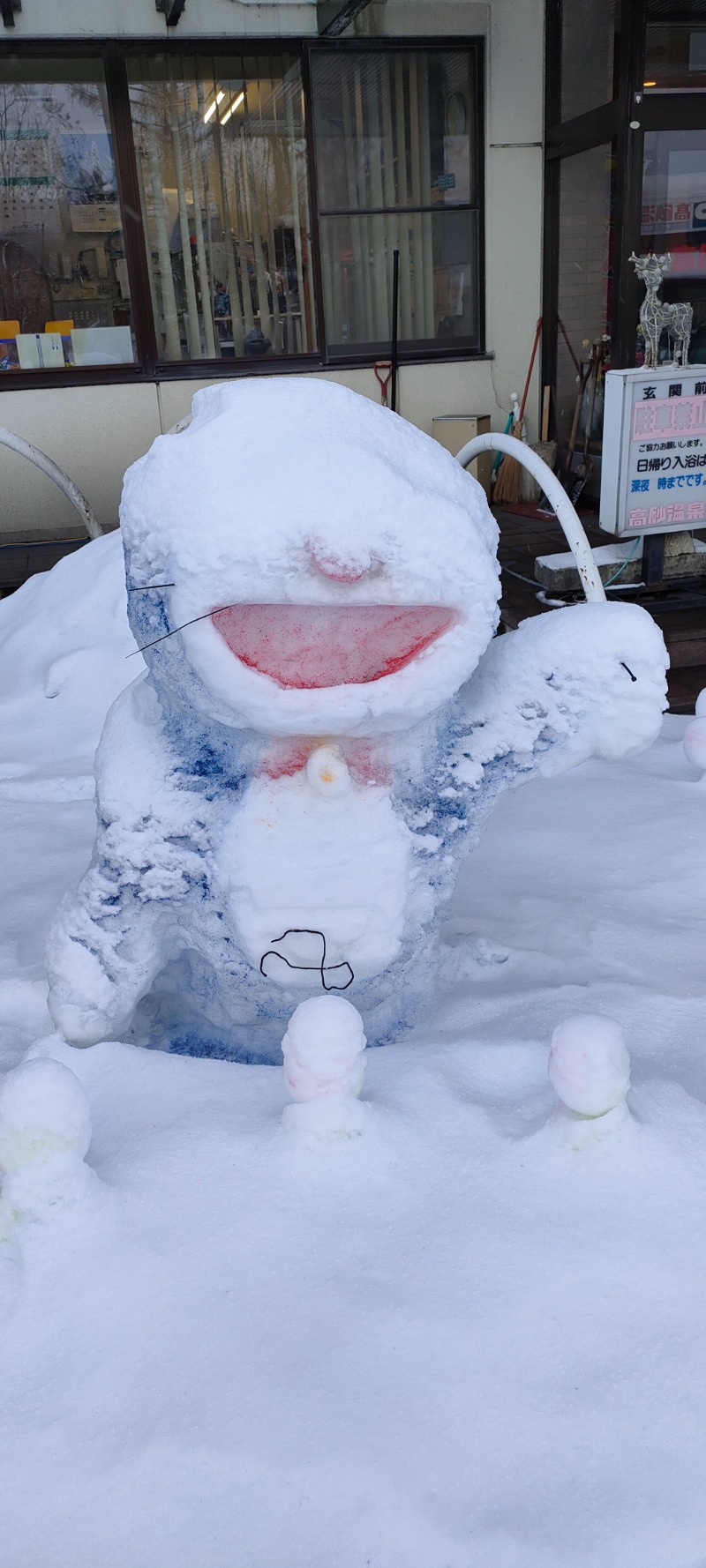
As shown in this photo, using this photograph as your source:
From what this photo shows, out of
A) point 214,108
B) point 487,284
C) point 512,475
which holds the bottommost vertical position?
point 512,475

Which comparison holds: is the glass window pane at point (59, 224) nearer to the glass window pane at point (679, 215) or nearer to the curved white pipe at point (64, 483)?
the curved white pipe at point (64, 483)

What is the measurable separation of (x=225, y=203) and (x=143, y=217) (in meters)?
0.45

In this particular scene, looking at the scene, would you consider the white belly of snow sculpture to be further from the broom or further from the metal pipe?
the broom

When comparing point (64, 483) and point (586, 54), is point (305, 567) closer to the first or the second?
point (64, 483)

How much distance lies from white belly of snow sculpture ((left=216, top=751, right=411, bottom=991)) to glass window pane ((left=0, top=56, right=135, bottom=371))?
16.7ft

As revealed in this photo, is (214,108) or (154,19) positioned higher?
(154,19)

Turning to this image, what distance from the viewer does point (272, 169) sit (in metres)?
5.86

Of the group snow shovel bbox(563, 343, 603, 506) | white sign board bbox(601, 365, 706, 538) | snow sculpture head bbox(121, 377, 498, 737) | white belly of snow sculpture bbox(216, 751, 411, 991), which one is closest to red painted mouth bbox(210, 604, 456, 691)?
snow sculpture head bbox(121, 377, 498, 737)

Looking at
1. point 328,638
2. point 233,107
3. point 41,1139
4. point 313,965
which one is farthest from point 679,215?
point 41,1139

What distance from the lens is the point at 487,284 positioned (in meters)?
6.08

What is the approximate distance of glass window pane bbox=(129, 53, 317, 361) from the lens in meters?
5.64

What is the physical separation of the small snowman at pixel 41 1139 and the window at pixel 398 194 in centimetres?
555

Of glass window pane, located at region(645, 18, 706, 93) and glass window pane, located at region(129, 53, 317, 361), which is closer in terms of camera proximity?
glass window pane, located at region(645, 18, 706, 93)

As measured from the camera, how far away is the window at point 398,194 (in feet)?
18.7
